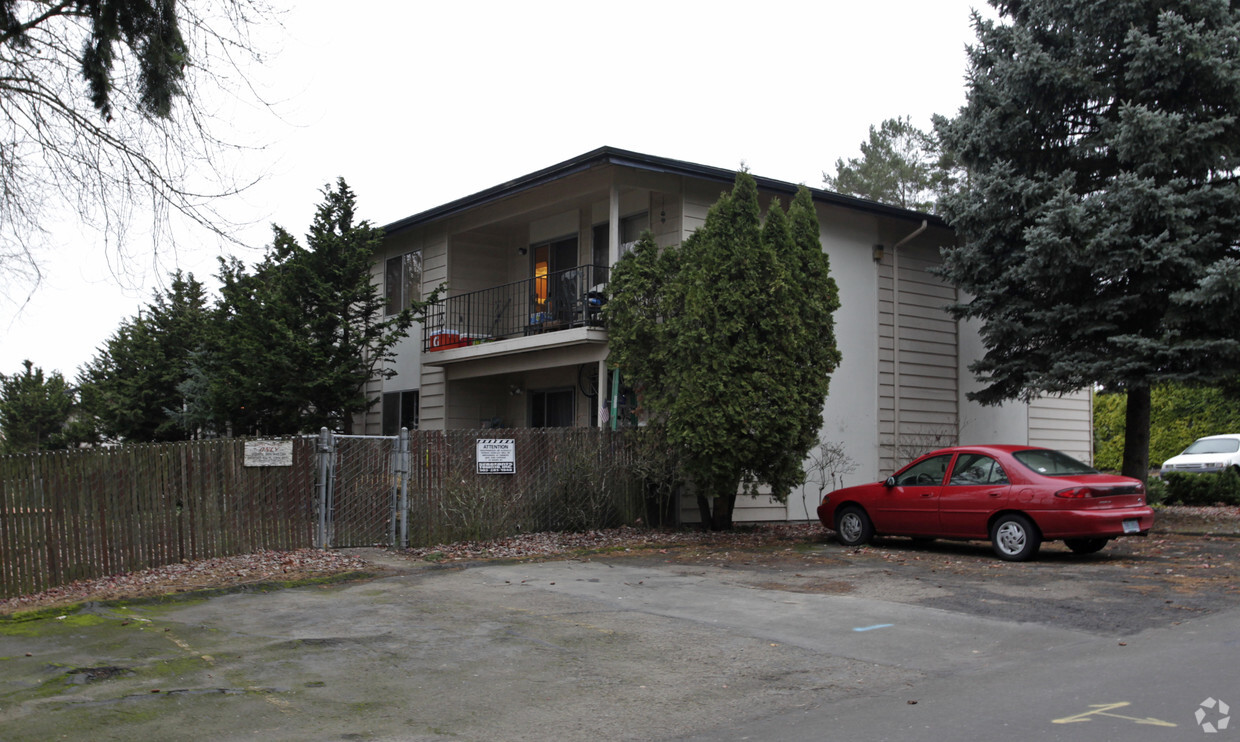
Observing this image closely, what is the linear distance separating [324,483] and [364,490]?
0.68 metres

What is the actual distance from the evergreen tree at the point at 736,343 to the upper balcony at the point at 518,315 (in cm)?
160

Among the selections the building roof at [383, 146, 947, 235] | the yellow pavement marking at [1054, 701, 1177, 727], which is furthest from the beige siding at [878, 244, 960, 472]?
the yellow pavement marking at [1054, 701, 1177, 727]

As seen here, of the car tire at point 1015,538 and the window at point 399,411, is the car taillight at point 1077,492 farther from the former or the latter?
the window at point 399,411

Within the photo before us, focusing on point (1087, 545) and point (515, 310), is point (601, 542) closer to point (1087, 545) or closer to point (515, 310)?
point (1087, 545)

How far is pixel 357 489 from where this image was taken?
1280 cm

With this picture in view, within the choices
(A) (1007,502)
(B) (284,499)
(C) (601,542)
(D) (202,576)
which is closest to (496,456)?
(C) (601,542)

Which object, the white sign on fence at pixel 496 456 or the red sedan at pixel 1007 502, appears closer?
the red sedan at pixel 1007 502

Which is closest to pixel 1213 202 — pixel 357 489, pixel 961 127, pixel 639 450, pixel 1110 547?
pixel 961 127

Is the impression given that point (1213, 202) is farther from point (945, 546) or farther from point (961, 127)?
point (945, 546)

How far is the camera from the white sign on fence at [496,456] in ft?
45.8

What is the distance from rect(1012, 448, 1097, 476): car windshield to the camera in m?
11.9

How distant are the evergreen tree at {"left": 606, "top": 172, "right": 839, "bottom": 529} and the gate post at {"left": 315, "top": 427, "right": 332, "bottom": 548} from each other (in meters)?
4.61

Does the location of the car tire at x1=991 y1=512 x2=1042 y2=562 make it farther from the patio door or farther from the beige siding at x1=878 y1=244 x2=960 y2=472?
the patio door

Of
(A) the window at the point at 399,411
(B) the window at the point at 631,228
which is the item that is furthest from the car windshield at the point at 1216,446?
(A) the window at the point at 399,411
